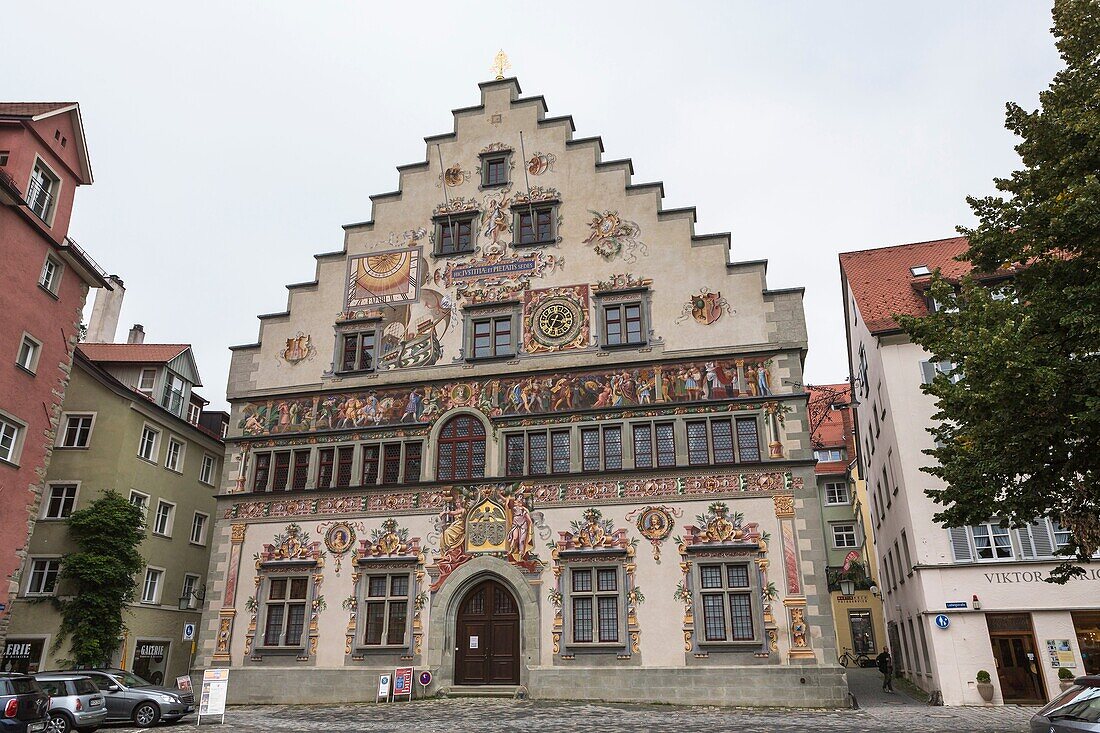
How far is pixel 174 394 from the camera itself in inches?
1211

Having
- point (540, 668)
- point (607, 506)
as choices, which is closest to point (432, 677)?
point (540, 668)

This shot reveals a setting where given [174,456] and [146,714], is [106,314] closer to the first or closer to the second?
[174,456]

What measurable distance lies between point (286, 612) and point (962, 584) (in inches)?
736

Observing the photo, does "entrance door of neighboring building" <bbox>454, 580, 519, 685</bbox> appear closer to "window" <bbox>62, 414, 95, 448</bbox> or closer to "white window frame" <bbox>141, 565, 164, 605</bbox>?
"white window frame" <bbox>141, 565, 164, 605</bbox>

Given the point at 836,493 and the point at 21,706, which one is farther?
the point at 836,493

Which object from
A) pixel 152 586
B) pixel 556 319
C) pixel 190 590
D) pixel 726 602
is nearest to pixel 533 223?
pixel 556 319

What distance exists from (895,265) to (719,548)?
13204 millimetres

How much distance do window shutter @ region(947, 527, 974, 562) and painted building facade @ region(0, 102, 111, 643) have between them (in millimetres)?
25696

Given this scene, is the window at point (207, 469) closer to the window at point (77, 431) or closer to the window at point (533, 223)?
the window at point (77, 431)

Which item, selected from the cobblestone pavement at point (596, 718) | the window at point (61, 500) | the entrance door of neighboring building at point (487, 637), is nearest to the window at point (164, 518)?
the window at point (61, 500)

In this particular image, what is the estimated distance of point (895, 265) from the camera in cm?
2759

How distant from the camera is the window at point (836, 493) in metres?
44.0

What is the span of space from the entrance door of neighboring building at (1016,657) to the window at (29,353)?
2752 cm

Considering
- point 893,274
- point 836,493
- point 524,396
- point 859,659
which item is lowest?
point 859,659
